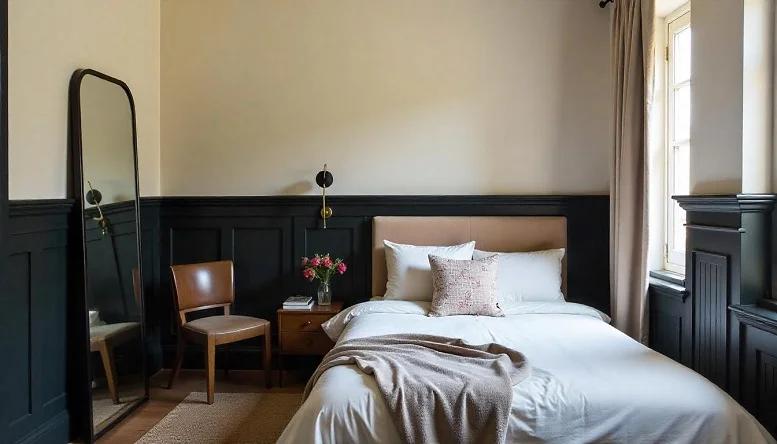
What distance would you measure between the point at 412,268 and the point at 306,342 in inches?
34.8

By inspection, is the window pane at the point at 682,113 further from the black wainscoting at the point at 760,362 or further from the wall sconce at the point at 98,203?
the wall sconce at the point at 98,203

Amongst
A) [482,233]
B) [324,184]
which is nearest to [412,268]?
[482,233]

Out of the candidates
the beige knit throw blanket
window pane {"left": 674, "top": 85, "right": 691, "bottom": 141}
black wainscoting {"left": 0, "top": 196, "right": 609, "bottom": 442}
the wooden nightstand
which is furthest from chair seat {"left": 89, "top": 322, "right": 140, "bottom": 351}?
window pane {"left": 674, "top": 85, "right": 691, "bottom": 141}

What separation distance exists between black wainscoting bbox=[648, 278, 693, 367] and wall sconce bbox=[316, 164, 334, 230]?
2.24 meters

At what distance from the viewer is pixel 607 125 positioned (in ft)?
13.1

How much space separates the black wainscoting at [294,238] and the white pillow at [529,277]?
37 centimetres

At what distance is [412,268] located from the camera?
365 cm

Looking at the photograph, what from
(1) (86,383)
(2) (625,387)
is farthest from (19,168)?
(2) (625,387)

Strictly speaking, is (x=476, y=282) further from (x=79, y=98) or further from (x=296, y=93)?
(x=79, y=98)

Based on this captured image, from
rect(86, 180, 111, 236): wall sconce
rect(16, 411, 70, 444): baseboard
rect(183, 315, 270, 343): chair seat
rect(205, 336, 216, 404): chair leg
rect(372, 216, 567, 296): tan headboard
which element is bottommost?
rect(16, 411, 70, 444): baseboard

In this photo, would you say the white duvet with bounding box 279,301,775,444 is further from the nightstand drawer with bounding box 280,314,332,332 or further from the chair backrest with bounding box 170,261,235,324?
the chair backrest with bounding box 170,261,235,324

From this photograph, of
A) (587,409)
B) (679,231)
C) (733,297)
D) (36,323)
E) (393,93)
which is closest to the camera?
(587,409)

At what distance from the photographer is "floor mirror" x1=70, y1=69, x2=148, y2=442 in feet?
9.70

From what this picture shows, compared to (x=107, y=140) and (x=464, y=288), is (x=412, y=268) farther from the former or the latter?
(x=107, y=140)
